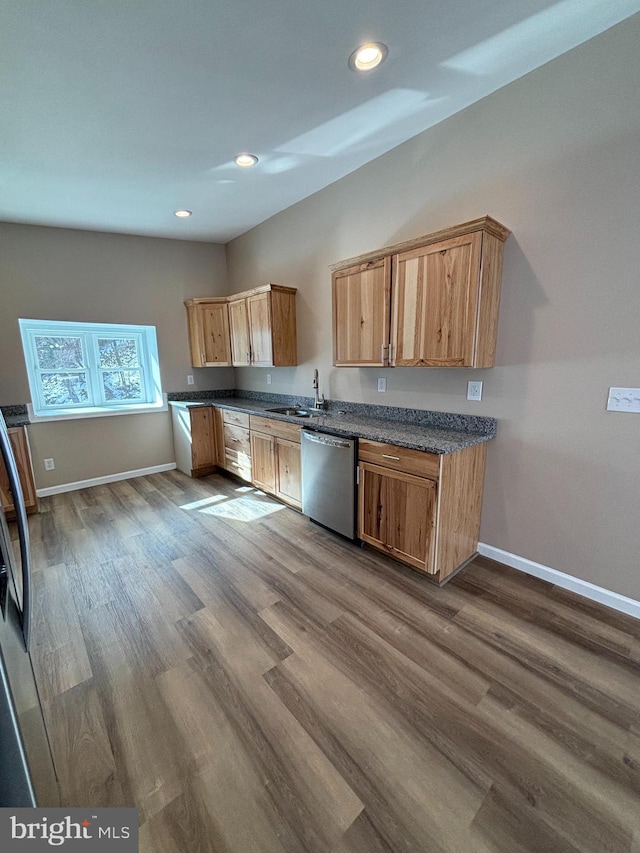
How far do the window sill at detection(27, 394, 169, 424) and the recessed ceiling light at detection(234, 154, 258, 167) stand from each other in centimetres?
289

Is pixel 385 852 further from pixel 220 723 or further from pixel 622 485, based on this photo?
pixel 622 485

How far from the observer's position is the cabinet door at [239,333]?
13.5 ft

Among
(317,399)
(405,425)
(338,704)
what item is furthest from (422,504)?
(317,399)

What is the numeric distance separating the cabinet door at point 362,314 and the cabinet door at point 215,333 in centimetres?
203

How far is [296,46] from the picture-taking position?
1740 mm

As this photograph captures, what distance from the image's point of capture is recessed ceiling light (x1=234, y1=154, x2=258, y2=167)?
8.80 ft

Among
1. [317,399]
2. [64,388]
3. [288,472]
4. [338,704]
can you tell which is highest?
[64,388]

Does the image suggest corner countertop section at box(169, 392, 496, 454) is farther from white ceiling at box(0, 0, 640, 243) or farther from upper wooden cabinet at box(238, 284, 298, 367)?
white ceiling at box(0, 0, 640, 243)

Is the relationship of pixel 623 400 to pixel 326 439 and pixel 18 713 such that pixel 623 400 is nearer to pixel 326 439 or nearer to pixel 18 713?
pixel 326 439

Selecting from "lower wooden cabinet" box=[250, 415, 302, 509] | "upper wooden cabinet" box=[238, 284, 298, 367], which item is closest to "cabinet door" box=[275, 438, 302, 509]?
"lower wooden cabinet" box=[250, 415, 302, 509]

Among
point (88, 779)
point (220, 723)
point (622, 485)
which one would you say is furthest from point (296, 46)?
point (88, 779)

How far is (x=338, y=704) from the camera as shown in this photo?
150 centimetres

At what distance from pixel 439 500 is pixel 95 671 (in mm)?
1969

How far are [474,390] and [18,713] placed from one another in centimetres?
254
